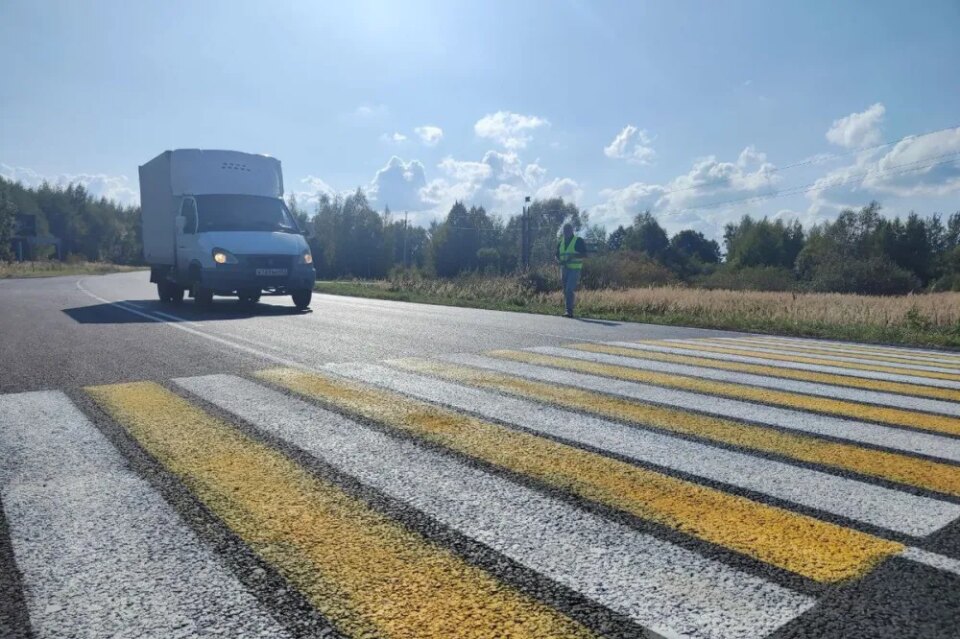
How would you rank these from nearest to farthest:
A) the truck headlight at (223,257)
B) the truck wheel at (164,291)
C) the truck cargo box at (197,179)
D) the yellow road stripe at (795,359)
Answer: the yellow road stripe at (795,359) < the truck headlight at (223,257) < the truck cargo box at (197,179) < the truck wheel at (164,291)

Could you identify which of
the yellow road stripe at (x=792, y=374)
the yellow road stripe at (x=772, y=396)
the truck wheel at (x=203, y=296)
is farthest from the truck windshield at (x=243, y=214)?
the yellow road stripe at (x=772, y=396)

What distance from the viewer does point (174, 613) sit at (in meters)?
1.59

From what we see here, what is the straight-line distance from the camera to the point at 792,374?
535 centimetres

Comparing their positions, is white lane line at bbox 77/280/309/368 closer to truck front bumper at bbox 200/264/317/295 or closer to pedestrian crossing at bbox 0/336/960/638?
truck front bumper at bbox 200/264/317/295

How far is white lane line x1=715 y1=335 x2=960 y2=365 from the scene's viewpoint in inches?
280

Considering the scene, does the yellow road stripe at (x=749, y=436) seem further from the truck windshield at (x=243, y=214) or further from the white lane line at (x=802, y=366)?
the truck windshield at (x=243, y=214)

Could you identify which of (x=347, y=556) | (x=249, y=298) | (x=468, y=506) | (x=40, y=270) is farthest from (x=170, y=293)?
(x=40, y=270)

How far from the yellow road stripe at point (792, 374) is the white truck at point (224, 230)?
23.1 feet

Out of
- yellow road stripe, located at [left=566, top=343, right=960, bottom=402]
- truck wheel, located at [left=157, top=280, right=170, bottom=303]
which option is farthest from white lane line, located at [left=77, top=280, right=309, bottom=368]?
yellow road stripe, located at [left=566, top=343, right=960, bottom=402]

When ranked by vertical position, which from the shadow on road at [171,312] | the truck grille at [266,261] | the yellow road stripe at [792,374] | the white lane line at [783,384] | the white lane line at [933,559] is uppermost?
the truck grille at [266,261]

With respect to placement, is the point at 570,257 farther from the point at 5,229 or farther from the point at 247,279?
the point at 5,229

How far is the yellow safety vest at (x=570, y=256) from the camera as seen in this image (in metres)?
12.3

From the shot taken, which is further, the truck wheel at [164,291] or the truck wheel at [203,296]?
the truck wheel at [164,291]

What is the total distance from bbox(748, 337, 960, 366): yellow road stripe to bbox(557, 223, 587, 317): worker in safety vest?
421cm
